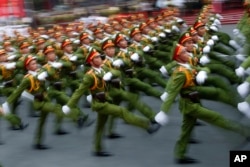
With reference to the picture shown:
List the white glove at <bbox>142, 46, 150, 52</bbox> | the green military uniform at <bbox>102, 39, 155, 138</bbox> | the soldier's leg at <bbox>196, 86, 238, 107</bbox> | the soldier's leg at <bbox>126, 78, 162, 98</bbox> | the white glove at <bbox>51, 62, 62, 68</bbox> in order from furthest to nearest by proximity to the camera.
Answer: the white glove at <bbox>142, 46, 150, 52</bbox> → the white glove at <bbox>51, 62, 62, 68</bbox> → the soldier's leg at <bbox>126, 78, 162, 98</bbox> → the green military uniform at <bbox>102, 39, 155, 138</bbox> → the soldier's leg at <bbox>196, 86, 238, 107</bbox>

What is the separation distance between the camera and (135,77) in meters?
9.97

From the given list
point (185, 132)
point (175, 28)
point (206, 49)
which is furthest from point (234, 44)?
point (185, 132)

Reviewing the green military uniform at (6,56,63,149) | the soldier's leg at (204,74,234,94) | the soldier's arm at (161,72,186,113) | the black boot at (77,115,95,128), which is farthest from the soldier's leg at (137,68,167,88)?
the soldier's arm at (161,72,186,113)

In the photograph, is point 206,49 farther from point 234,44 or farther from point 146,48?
point 234,44

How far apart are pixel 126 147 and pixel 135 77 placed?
58.3 inches

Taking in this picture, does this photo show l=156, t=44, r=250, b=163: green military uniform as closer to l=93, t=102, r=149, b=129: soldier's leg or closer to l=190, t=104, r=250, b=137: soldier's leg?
l=190, t=104, r=250, b=137: soldier's leg

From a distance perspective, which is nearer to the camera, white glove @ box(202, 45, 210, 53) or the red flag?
white glove @ box(202, 45, 210, 53)

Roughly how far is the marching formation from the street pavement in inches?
8.9

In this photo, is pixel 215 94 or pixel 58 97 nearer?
pixel 215 94

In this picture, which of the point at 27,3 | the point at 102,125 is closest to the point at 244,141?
the point at 102,125

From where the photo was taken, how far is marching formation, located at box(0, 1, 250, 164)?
763 centimetres

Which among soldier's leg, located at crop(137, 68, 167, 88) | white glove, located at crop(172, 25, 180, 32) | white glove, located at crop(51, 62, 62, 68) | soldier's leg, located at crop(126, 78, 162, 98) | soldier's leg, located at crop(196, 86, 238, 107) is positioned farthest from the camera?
white glove, located at crop(172, 25, 180, 32)

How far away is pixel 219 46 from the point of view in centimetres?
1204

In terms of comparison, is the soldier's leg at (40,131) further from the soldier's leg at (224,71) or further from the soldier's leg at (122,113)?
the soldier's leg at (224,71)
